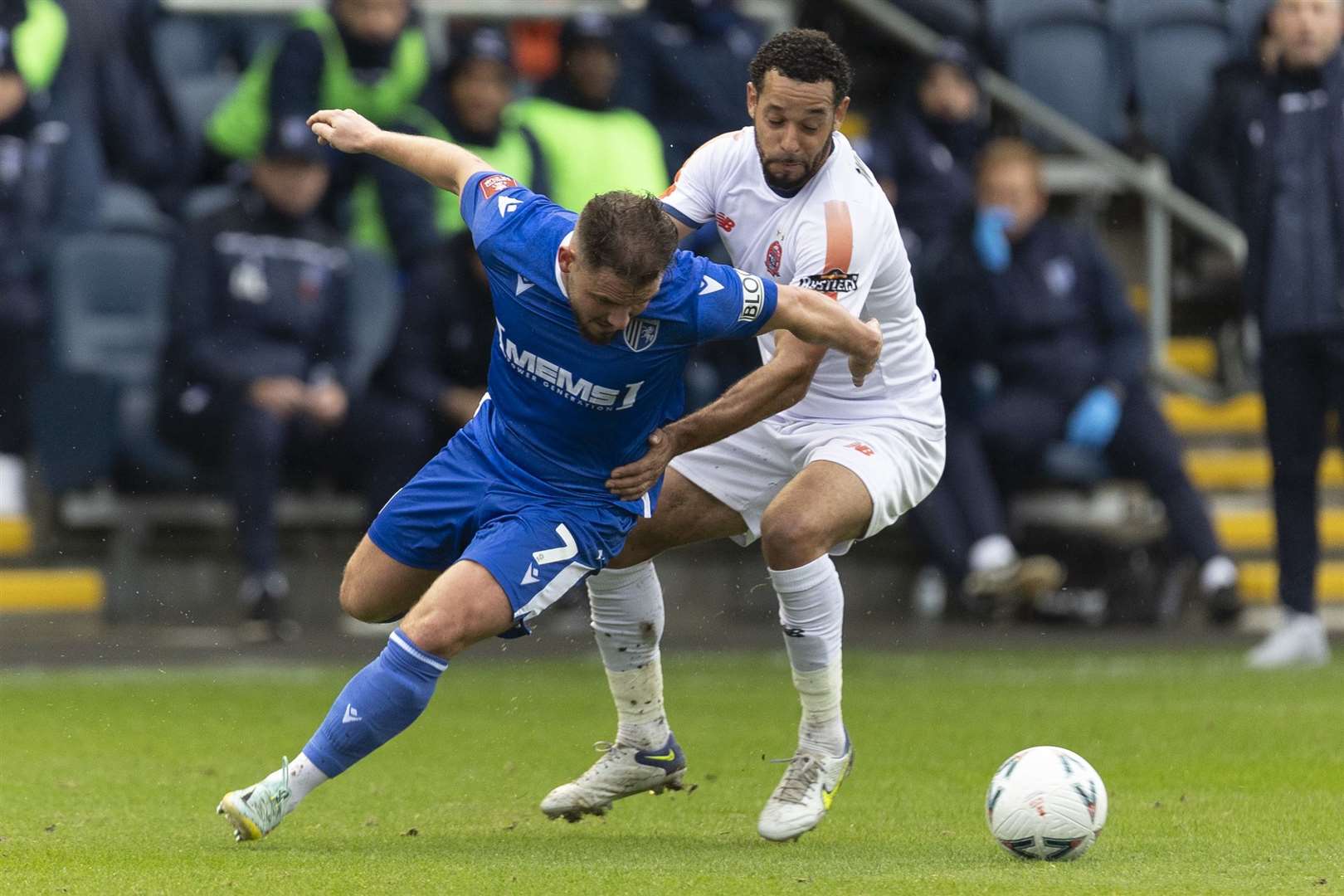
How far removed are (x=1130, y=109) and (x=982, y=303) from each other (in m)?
3.38

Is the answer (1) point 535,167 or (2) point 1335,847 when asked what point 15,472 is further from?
(2) point 1335,847

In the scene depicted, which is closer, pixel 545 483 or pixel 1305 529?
pixel 545 483

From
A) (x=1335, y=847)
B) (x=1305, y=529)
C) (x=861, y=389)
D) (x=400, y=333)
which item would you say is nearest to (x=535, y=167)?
(x=400, y=333)

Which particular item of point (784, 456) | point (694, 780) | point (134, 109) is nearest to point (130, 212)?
point (134, 109)

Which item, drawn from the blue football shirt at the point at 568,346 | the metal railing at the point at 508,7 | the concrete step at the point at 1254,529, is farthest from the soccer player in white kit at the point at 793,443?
the metal railing at the point at 508,7

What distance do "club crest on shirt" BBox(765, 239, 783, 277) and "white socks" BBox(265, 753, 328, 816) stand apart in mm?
2054

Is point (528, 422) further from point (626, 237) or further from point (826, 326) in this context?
point (826, 326)

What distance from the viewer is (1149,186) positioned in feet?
47.4

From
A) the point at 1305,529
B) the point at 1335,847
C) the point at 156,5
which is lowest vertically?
the point at 1305,529

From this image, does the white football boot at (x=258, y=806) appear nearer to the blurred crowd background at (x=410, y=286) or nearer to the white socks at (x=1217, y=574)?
the blurred crowd background at (x=410, y=286)

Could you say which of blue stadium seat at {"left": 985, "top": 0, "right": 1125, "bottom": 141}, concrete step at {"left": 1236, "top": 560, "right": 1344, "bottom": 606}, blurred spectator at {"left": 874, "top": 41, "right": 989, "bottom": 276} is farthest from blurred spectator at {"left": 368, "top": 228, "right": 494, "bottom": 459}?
blue stadium seat at {"left": 985, "top": 0, "right": 1125, "bottom": 141}

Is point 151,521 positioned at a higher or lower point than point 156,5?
lower

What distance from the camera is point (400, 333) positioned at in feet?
39.8

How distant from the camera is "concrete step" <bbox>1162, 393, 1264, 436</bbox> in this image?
14445 millimetres
